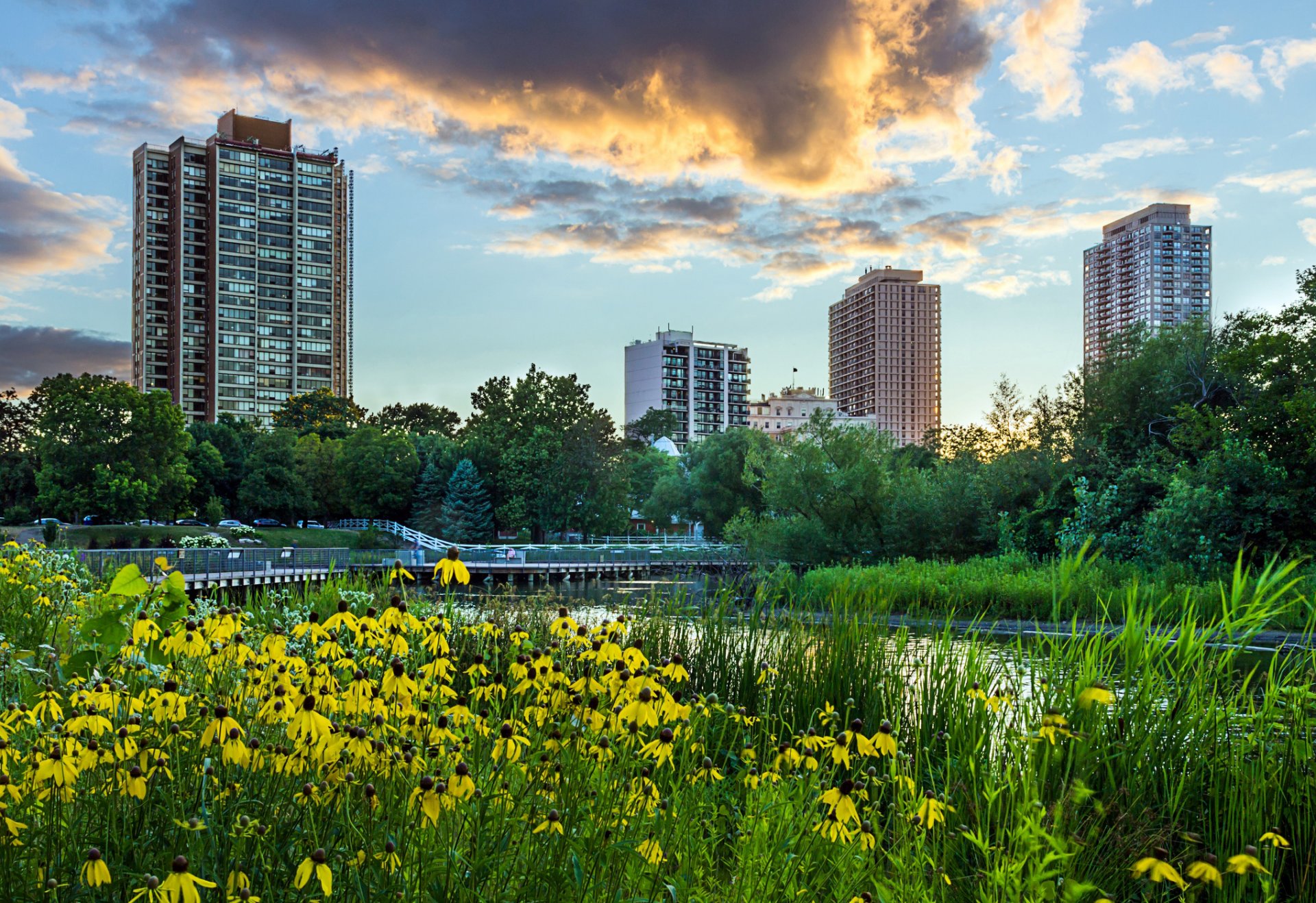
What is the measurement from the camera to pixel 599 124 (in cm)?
1845

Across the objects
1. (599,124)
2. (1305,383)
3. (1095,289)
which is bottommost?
(1305,383)

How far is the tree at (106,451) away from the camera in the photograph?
40031mm

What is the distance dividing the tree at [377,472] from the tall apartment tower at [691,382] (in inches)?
2665

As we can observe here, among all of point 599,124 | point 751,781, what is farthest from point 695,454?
point 751,781

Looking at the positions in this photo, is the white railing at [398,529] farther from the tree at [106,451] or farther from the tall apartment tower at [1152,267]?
the tall apartment tower at [1152,267]

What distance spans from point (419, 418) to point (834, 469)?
54.4 m

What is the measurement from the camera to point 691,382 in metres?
120

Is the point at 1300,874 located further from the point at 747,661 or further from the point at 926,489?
the point at 926,489

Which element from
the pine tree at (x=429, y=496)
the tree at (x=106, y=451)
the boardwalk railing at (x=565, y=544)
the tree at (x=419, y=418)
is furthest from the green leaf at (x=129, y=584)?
the tree at (x=419, y=418)

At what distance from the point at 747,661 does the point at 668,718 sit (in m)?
3.48

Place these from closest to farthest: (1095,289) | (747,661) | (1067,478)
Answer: (747,661)
(1067,478)
(1095,289)

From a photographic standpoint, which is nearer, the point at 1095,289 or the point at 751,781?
the point at 751,781

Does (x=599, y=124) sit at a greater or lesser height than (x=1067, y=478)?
greater

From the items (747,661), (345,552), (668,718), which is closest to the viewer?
(668,718)
